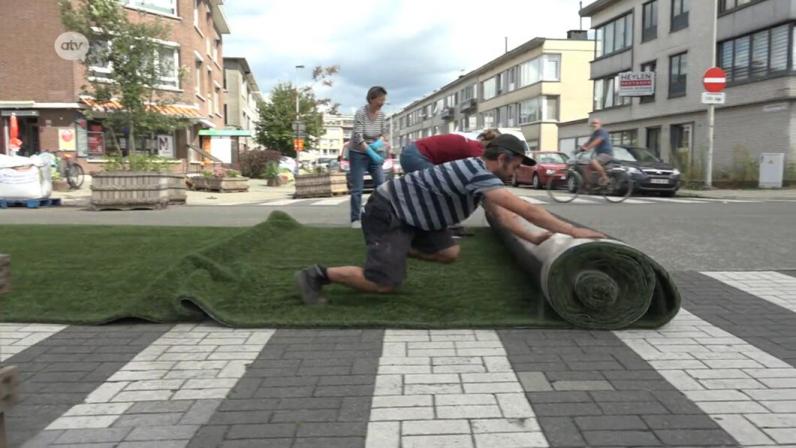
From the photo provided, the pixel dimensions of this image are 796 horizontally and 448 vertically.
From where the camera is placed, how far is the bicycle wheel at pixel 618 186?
14586 millimetres

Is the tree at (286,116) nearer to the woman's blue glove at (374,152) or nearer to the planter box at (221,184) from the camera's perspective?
the planter box at (221,184)

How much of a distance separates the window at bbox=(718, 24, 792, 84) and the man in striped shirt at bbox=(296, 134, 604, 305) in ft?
78.3

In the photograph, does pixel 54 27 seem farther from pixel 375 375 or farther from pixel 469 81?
pixel 469 81

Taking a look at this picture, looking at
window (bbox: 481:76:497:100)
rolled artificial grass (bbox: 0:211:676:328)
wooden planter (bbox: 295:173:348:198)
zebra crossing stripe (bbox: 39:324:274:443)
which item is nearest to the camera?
zebra crossing stripe (bbox: 39:324:274:443)

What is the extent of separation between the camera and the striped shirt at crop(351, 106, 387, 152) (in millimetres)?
7965

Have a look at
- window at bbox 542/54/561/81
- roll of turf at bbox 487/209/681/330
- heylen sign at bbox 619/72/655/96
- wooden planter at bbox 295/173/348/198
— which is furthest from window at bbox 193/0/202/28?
roll of turf at bbox 487/209/681/330

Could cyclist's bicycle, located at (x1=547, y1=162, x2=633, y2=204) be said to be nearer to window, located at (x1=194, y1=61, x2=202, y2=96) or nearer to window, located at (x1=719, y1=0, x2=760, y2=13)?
window, located at (x1=719, y1=0, x2=760, y2=13)

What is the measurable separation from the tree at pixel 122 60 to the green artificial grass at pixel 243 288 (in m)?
9.56

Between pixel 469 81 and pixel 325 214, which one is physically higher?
pixel 469 81

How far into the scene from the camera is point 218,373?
358cm

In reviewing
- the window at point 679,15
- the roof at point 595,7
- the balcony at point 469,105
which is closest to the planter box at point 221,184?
the window at point 679,15

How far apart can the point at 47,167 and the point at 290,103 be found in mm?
35420

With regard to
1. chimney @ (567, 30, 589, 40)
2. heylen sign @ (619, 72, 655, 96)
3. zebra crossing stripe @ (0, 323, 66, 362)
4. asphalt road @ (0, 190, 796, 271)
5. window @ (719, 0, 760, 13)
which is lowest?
zebra crossing stripe @ (0, 323, 66, 362)

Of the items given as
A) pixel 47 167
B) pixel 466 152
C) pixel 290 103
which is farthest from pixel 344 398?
pixel 290 103
